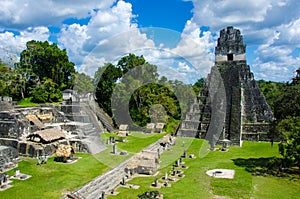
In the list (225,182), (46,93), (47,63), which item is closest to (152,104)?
(46,93)

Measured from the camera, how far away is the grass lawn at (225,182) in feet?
38.4

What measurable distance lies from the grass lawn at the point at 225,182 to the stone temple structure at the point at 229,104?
4.01 m

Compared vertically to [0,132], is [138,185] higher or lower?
lower

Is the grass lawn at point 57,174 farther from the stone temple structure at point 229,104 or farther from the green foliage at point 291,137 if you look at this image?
the green foliage at point 291,137

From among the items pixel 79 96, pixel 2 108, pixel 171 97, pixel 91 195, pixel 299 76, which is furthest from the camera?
pixel 171 97

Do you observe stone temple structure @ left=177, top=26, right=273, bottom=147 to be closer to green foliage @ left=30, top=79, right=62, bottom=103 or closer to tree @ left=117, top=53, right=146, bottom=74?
tree @ left=117, top=53, right=146, bottom=74

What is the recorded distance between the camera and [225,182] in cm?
1304

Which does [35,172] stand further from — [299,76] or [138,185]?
[299,76]

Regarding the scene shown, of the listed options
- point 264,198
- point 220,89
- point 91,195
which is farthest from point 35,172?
point 220,89

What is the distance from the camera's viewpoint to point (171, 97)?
3403cm

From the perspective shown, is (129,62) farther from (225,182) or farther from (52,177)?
(225,182)

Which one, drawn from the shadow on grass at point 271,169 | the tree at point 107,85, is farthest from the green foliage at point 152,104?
the shadow on grass at point 271,169

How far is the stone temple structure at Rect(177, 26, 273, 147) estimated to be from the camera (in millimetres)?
22969

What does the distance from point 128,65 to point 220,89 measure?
14369mm
